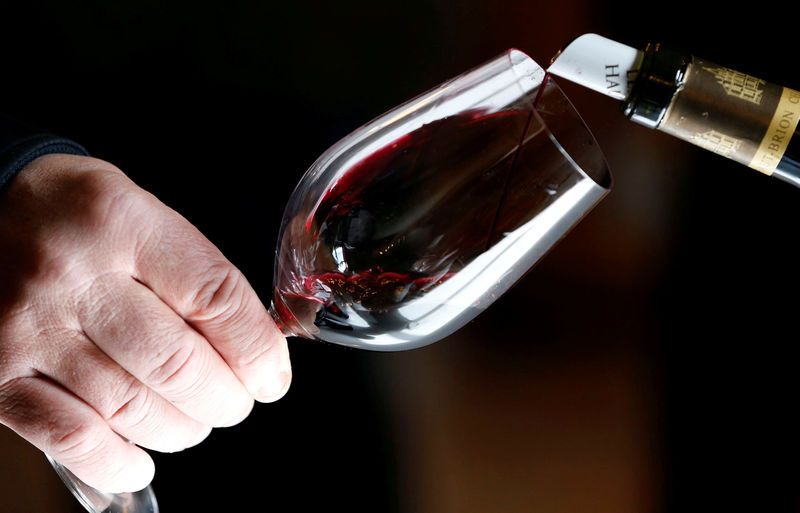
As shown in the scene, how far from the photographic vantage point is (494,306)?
71 centimetres

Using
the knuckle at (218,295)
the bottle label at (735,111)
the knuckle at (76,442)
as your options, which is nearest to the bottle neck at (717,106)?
the bottle label at (735,111)

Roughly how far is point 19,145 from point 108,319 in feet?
0.48

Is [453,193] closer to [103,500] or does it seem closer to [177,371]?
[177,371]

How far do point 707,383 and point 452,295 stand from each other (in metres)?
0.57

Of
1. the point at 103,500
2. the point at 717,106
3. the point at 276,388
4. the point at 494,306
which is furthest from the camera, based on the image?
the point at 494,306

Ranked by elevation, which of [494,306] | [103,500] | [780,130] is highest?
[780,130]

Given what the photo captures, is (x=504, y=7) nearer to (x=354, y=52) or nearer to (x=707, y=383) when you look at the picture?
(x=354, y=52)

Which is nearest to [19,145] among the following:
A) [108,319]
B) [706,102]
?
[108,319]

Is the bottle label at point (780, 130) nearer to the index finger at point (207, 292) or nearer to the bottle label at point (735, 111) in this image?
the bottle label at point (735, 111)

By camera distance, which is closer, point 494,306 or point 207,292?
point 207,292

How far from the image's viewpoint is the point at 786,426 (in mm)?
723

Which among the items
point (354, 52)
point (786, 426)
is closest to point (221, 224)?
point (354, 52)

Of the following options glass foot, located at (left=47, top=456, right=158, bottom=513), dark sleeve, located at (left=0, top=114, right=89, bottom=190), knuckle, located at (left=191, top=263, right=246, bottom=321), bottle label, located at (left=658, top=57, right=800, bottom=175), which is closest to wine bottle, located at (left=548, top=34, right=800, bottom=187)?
bottle label, located at (left=658, top=57, right=800, bottom=175)

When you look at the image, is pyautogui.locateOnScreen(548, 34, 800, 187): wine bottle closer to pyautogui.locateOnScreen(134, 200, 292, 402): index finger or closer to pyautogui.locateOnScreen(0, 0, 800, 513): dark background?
pyautogui.locateOnScreen(134, 200, 292, 402): index finger
